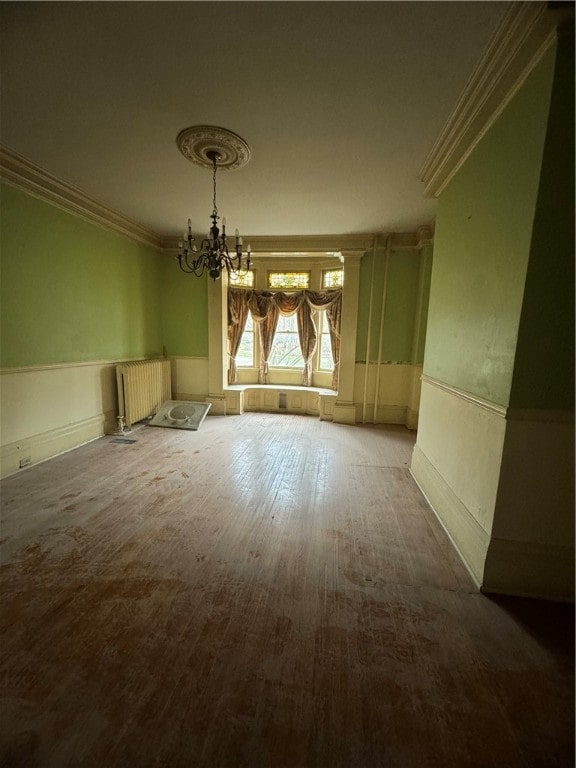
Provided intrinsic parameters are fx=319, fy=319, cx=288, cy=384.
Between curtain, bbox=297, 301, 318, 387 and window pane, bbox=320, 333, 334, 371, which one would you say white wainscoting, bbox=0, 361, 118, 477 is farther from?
window pane, bbox=320, 333, 334, 371

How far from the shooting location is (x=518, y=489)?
180 centimetres

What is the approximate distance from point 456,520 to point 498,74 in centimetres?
275

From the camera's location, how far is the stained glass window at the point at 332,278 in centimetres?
589

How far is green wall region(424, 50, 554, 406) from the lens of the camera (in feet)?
5.43

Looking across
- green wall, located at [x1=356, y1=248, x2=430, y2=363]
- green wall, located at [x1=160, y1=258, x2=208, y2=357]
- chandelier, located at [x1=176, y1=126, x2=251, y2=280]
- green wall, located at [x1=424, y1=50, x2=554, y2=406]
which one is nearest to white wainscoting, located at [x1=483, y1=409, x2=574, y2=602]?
green wall, located at [x1=424, y1=50, x2=554, y2=406]

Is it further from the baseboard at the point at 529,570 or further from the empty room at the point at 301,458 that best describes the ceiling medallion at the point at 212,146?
the baseboard at the point at 529,570

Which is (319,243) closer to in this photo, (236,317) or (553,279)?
(236,317)

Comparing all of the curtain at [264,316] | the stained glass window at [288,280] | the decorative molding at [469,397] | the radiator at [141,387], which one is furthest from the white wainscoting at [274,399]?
the decorative molding at [469,397]

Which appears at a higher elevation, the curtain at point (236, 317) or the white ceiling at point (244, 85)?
the white ceiling at point (244, 85)

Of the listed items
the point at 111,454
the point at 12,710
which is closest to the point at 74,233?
the point at 111,454

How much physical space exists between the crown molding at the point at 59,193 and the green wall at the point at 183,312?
95 cm

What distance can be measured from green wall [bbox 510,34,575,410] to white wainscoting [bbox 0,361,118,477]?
4.21m

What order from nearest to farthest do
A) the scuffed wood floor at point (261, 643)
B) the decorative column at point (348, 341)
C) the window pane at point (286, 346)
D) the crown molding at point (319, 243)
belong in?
the scuffed wood floor at point (261, 643)
the crown molding at point (319, 243)
the decorative column at point (348, 341)
the window pane at point (286, 346)

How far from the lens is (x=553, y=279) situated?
5.29 feet
